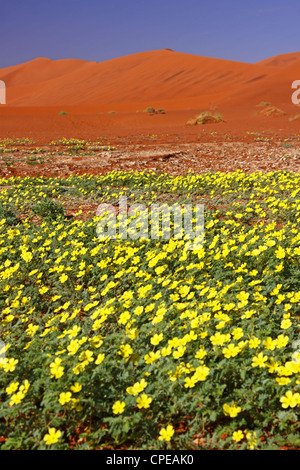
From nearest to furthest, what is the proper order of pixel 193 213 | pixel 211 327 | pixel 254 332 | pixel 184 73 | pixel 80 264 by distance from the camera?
pixel 254 332, pixel 211 327, pixel 80 264, pixel 193 213, pixel 184 73

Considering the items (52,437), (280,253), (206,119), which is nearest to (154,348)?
(52,437)

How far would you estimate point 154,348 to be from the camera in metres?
3.09

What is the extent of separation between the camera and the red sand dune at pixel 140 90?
1275 inches

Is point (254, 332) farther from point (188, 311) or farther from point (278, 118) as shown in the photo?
point (278, 118)

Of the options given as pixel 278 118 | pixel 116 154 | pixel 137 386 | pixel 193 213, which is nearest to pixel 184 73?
pixel 278 118

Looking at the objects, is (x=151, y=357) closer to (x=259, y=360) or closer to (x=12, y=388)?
(x=259, y=360)

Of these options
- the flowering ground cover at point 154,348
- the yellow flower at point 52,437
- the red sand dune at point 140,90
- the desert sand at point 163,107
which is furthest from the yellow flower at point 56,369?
the red sand dune at point 140,90

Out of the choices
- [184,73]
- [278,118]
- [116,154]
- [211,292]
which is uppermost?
[184,73]

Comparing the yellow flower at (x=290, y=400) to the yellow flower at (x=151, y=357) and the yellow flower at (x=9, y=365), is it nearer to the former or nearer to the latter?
the yellow flower at (x=151, y=357)

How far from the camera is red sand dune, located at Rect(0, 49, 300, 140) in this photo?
3238cm

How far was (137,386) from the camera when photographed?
265cm

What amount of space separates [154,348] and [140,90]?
61861 millimetres
